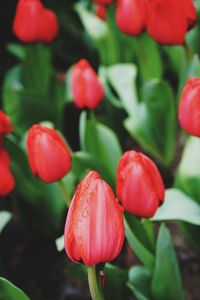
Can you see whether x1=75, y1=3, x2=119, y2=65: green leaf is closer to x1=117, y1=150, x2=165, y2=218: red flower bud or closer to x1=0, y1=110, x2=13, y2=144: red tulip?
x1=0, y1=110, x2=13, y2=144: red tulip

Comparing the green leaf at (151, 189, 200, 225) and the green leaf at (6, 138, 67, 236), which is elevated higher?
the green leaf at (151, 189, 200, 225)

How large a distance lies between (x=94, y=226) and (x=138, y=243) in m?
0.30

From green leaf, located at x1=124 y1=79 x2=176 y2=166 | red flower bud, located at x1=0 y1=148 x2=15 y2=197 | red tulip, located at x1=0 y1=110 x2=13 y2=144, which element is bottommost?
green leaf, located at x1=124 y1=79 x2=176 y2=166

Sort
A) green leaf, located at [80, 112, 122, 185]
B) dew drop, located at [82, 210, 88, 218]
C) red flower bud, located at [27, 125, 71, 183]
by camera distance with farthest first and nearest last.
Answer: green leaf, located at [80, 112, 122, 185] < red flower bud, located at [27, 125, 71, 183] < dew drop, located at [82, 210, 88, 218]

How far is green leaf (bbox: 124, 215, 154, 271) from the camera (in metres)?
0.96

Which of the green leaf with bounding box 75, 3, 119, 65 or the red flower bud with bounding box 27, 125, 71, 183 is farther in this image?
the green leaf with bounding box 75, 3, 119, 65

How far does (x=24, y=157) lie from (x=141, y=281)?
420 mm

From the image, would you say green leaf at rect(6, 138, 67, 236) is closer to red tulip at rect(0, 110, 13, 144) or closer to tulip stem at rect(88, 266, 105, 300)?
red tulip at rect(0, 110, 13, 144)

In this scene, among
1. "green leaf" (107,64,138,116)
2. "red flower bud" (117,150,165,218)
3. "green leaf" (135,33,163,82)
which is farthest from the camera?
"green leaf" (135,33,163,82)

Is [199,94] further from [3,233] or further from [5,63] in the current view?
[5,63]

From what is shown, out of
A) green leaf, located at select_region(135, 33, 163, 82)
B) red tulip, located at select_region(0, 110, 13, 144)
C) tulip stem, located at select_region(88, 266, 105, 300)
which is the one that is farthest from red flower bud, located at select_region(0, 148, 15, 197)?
green leaf, located at select_region(135, 33, 163, 82)

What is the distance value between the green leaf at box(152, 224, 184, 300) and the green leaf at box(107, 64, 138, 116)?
47 centimetres

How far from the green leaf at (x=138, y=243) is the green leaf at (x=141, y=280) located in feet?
0.05

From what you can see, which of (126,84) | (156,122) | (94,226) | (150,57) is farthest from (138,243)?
(150,57)
